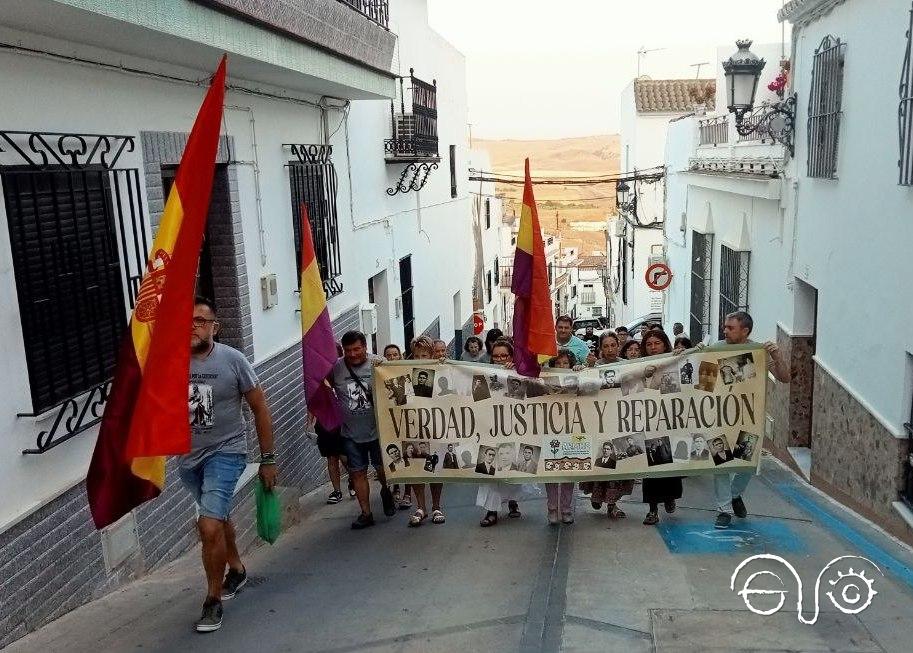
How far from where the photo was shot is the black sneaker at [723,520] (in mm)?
6160

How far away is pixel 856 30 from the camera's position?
784 cm

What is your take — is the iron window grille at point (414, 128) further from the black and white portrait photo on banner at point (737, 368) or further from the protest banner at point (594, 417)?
the black and white portrait photo on banner at point (737, 368)

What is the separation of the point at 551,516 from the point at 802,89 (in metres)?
6.21

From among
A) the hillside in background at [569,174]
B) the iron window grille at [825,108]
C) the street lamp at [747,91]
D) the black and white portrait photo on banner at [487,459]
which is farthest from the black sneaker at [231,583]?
the hillside in background at [569,174]

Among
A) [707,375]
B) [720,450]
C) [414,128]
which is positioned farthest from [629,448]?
[414,128]

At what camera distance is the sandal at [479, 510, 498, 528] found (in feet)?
21.4

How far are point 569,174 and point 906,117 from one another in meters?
104

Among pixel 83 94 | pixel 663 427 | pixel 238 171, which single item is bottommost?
pixel 663 427

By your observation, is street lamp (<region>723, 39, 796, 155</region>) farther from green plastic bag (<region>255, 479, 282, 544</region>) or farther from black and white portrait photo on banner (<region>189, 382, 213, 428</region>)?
black and white portrait photo on banner (<region>189, 382, 213, 428</region>)

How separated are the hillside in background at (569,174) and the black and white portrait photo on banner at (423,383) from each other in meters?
48.5

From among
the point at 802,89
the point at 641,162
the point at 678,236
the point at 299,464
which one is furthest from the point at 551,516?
the point at 641,162

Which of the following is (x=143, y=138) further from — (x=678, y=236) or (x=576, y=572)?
(x=678, y=236)

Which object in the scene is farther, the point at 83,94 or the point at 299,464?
the point at 299,464

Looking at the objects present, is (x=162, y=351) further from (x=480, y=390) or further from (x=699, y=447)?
(x=699, y=447)
